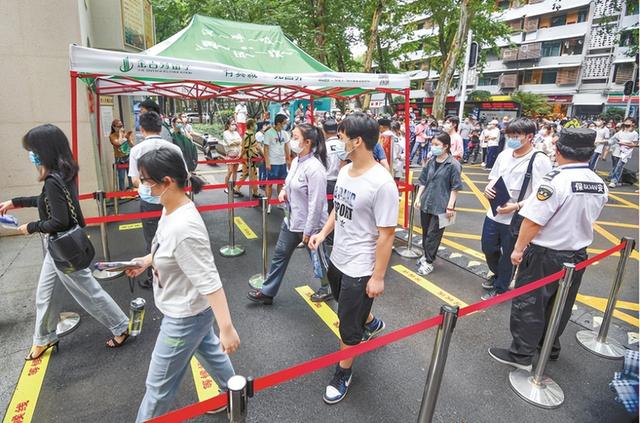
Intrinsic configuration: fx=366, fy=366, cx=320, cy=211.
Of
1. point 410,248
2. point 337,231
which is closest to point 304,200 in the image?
point 337,231

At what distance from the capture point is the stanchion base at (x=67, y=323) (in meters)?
3.48

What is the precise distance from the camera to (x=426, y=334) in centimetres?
367

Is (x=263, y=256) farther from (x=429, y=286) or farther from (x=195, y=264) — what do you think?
(x=195, y=264)

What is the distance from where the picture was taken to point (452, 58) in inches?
661

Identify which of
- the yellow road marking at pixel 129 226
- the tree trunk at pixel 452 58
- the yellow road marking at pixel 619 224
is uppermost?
the tree trunk at pixel 452 58

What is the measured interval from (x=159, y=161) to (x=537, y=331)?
3.04 metres

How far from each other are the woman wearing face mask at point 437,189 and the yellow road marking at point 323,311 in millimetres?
1605

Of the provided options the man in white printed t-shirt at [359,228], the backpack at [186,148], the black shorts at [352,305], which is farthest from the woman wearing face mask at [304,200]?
the backpack at [186,148]

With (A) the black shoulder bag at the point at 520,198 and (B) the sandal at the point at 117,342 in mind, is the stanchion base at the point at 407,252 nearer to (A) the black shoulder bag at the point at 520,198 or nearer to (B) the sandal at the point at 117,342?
(A) the black shoulder bag at the point at 520,198

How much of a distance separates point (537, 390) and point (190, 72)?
15.6 ft

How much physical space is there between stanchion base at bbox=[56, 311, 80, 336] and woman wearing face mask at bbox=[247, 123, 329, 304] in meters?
1.87

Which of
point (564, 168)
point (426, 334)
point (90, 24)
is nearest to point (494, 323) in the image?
point (426, 334)

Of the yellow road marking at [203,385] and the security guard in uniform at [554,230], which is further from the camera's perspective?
the yellow road marking at [203,385]

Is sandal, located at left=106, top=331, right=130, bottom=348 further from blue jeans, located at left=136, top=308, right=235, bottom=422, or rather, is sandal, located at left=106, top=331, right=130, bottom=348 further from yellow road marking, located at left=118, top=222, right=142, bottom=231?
yellow road marking, located at left=118, top=222, right=142, bottom=231
